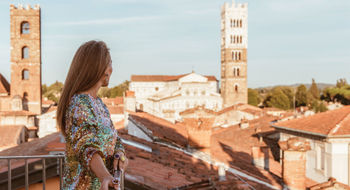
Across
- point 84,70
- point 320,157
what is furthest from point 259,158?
point 84,70

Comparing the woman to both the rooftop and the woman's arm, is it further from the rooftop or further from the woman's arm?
the rooftop

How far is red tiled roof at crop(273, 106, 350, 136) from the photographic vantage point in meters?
13.2

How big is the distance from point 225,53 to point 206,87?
22270 millimetres

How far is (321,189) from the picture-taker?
7.76 meters

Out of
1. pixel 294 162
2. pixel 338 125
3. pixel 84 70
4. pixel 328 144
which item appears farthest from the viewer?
pixel 338 125

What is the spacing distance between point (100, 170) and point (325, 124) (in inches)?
544

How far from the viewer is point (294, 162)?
8.73 metres

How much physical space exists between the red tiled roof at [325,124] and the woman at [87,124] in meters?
12.3

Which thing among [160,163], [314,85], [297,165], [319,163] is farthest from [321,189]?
[314,85]

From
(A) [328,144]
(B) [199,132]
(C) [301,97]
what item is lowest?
(C) [301,97]

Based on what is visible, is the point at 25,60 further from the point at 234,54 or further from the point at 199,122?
the point at 234,54

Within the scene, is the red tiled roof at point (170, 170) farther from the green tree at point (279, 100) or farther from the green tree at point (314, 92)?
the green tree at point (314, 92)

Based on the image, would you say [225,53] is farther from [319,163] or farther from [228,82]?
[319,163]

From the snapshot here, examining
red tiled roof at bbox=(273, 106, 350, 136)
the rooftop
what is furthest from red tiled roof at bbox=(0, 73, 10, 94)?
red tiled roof at bbox=(273, 106, 350, 136)
